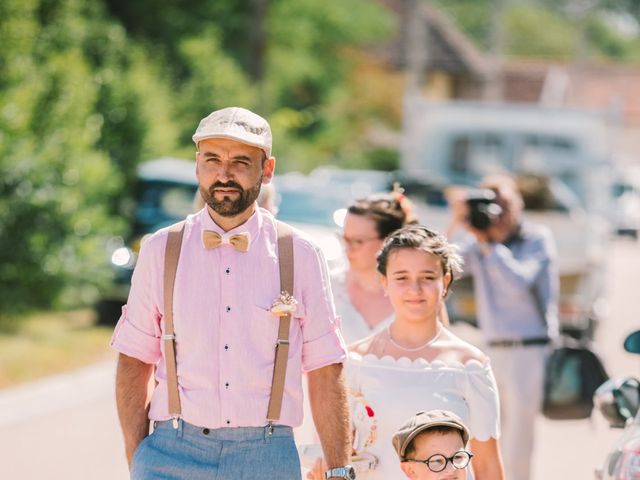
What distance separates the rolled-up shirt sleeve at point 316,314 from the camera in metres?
4.29

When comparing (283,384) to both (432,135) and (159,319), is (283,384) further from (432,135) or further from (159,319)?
(432,135)

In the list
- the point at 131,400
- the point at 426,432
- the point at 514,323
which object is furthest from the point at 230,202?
the point at 514,323

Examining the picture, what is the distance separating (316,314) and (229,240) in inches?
14.5

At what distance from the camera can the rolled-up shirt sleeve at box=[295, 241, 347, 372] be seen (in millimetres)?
4285

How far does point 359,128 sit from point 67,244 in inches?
1104

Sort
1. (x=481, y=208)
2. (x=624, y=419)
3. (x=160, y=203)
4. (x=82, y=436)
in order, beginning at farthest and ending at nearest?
(x=160, y=203)
(x=82, y=436)
(x=481, y=208)
(x=624, y=419)

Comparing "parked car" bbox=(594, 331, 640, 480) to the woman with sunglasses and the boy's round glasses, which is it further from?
the woman with sunglasses

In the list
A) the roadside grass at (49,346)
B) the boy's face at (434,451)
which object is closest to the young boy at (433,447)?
Answer: the boy's face at (434,451)

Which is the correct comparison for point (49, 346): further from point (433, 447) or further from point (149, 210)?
point (433, 447)

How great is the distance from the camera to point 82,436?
11.1 m

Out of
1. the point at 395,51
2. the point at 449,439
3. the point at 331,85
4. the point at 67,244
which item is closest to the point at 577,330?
the point at 67,244

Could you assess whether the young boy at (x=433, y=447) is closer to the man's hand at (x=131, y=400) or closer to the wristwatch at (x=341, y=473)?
the wristwatch at (x=341, y=473)

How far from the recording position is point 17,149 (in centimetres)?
1516

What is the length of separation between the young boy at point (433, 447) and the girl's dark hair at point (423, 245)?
716mm
